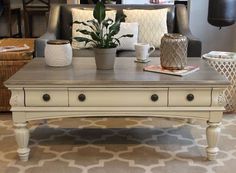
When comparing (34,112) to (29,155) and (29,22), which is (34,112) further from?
(29,22)

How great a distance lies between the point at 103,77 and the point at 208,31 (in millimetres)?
2744

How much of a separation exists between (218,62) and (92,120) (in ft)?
3.74

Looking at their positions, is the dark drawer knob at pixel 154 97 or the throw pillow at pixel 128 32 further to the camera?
the throw pillow at pixel 128 32

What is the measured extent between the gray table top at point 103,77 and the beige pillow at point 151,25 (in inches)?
39.8

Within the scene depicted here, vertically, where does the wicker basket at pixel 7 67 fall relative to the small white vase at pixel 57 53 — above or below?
below

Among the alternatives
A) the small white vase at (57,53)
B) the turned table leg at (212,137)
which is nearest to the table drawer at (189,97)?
the turned table leg at (212,137)

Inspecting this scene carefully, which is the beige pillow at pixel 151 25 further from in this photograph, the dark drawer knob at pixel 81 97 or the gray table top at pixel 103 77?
the dark drawer knob at pixel 81 97

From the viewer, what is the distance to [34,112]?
2.27 metres

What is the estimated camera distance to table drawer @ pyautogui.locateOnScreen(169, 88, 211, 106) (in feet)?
7.32

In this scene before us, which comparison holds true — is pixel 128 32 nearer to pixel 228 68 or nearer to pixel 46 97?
pixel 228 68

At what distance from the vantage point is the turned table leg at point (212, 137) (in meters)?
2.29

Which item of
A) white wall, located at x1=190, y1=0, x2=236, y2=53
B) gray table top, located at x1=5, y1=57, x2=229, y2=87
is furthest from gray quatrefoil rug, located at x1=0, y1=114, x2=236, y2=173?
white wall, located at x1=190, y1=0, x2=236, y2=53

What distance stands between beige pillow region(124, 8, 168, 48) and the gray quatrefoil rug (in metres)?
0.85

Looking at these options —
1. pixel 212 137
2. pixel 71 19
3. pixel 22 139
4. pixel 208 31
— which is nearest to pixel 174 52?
pixel 212 137
